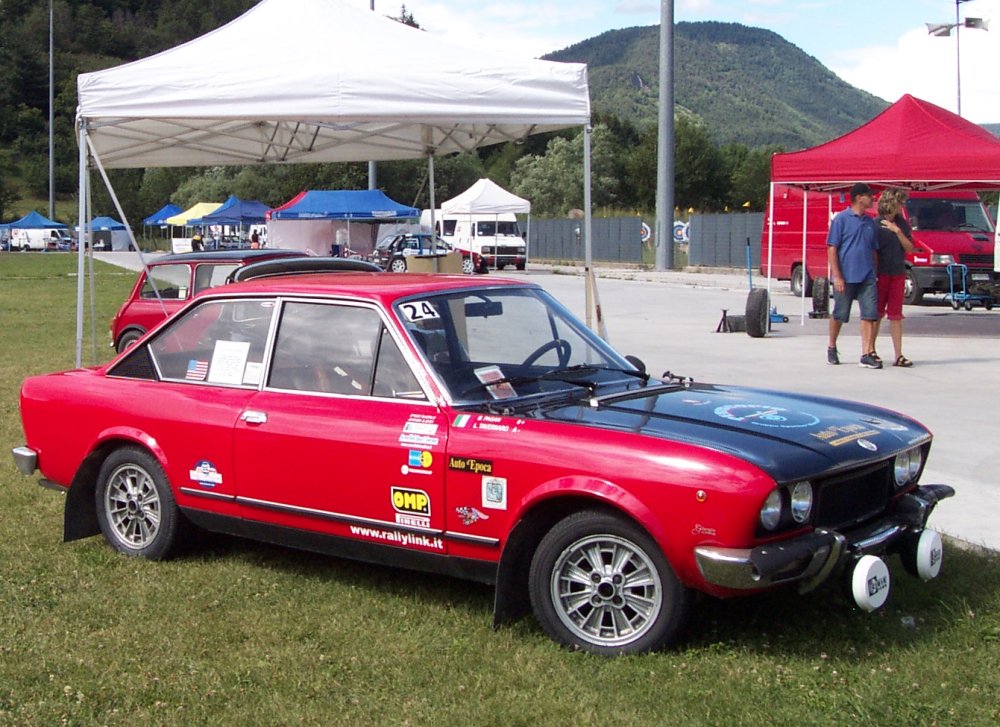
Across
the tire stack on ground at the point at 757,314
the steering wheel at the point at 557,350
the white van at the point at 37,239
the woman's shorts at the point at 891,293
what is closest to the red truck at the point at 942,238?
the tire stack on ground at the point at 757,314

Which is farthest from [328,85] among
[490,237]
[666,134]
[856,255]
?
[490,237]

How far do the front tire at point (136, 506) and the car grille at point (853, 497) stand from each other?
3.01 meters

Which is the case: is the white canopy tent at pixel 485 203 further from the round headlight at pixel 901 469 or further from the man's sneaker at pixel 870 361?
the round headlight at pixel 901 469

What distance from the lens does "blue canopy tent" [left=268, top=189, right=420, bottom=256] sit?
109 ft

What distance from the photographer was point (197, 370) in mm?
5754

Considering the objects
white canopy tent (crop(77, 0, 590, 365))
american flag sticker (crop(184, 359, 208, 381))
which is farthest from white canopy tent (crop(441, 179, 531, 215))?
american flag sticker (crop(184, 359, 208, 381))

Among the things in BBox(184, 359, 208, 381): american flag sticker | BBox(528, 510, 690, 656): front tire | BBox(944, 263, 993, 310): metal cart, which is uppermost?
BBox(944, 263, 993, 310): metal cart

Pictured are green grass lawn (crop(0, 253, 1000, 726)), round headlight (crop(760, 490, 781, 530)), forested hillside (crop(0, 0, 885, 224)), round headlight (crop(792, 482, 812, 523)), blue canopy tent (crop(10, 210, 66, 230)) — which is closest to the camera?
green grass lawn (crop(0, 253, 1000, 726))

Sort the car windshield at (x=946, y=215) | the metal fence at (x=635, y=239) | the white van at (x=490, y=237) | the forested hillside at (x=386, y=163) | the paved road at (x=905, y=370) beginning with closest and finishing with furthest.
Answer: the paved road at (x=905, y=370)
the car windshield at (x=946, y=215)
the metal fence at (x=635, y=239)
the white van at (x=490, y=237)
the forested hillside at (x=386, y=163)

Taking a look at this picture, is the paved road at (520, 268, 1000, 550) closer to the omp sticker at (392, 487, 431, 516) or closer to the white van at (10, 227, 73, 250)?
the omp sticker at (392, 487, 431, 516)

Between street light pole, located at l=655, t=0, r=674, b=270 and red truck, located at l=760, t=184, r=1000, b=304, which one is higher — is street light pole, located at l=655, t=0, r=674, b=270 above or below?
above

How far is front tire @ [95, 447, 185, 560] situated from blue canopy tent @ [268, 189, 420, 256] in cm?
2653

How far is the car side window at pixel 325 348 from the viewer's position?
5.23 metres

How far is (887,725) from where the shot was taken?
3779mm
